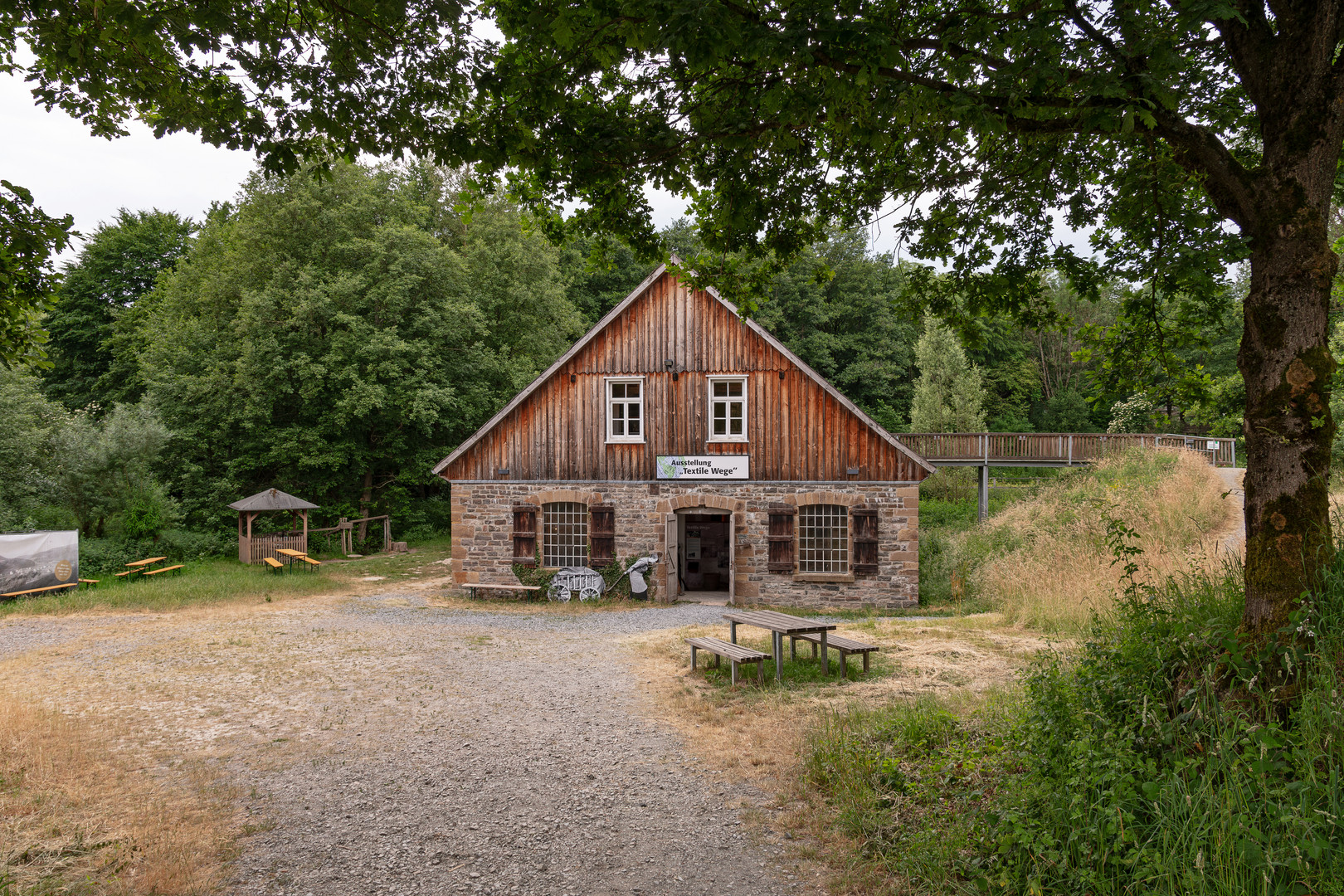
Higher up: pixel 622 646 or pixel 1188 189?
pixel 1188 189

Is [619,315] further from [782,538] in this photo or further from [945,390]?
[945,390]

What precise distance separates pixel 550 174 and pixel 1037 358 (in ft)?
171

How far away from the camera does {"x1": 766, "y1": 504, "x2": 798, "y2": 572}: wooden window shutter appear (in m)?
15.5

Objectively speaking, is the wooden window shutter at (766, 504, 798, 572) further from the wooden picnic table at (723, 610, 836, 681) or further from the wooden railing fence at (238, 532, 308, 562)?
the wooden railing fence at (238, 532, 308, 562)

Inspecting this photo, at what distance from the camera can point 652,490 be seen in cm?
1602

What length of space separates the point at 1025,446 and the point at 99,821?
1110 inches

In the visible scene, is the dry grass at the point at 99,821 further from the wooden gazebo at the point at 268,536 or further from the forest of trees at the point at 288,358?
the wooden gazebo at the point at 268,536

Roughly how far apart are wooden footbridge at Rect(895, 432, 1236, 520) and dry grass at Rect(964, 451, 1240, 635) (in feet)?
22.0

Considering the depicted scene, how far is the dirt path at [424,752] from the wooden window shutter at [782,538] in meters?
4.37

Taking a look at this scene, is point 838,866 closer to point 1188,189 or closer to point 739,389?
point 1188,189

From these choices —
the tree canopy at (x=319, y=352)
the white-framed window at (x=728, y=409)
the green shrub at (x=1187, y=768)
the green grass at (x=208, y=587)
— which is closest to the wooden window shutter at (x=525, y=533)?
the white-framed window at (x=728, y=409)

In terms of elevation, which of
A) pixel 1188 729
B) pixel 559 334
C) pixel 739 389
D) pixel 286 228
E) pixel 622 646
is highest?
pixel 286 228

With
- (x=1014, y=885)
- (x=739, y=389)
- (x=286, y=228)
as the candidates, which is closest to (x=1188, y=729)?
(x=1014, y=885)

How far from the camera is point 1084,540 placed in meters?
12.9
